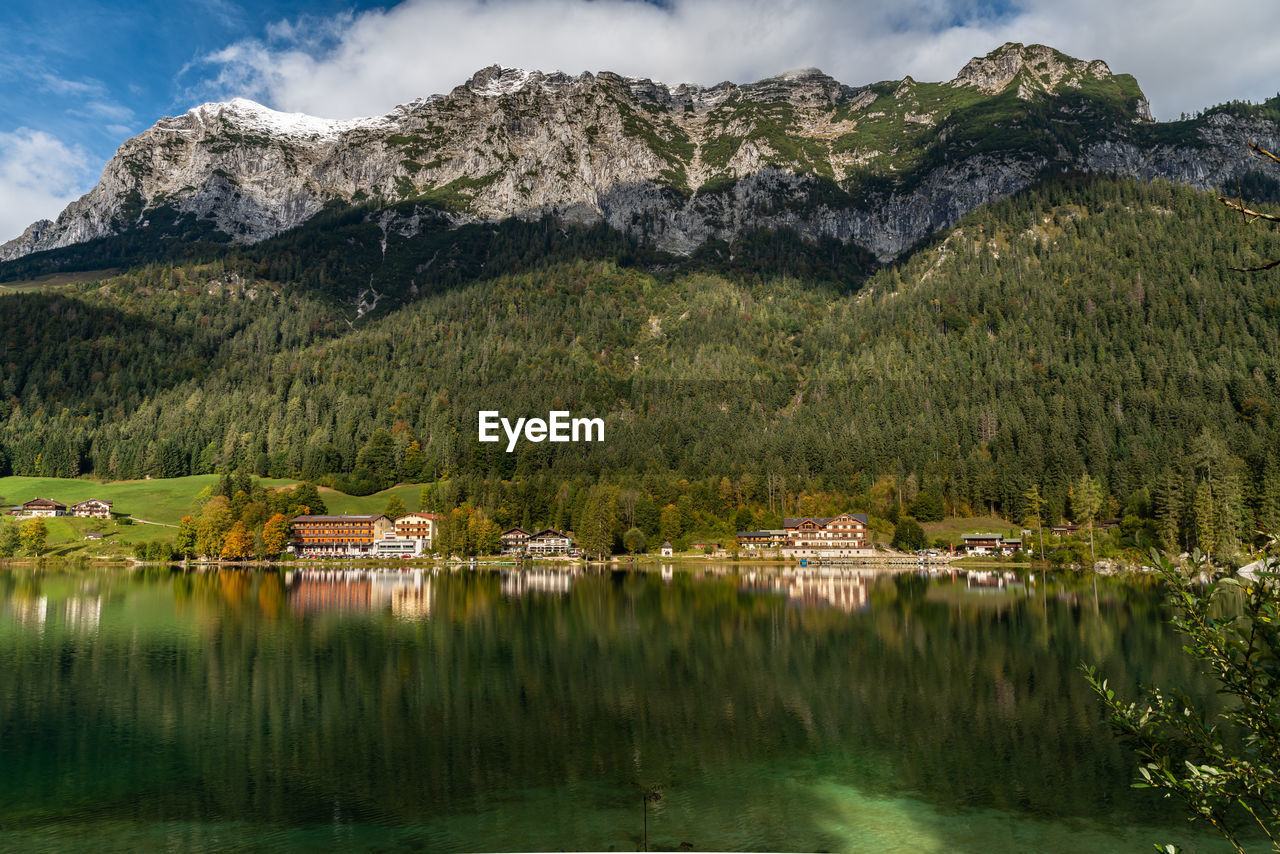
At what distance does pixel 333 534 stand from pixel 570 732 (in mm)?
137673

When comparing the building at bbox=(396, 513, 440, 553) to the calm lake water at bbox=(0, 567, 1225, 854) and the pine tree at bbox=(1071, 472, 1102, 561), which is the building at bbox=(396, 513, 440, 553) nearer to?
the calm lake water at bbox=(0, 567, 1225, 854)

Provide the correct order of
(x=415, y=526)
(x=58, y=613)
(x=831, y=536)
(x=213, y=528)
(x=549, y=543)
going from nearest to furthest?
1. (x=58, y=613)
2. (x=213, y=528)
3. (x=831, y=536)
4. (x=549, y=543)
5. (x=415, y=526)

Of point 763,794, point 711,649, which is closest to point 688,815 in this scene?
point 763,794

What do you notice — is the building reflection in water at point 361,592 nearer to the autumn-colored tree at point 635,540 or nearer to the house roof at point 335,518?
the house roof at point 335,518

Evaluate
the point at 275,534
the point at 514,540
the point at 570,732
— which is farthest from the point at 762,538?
the point at 570,732

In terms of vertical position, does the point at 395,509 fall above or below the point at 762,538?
A: above

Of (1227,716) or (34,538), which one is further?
(34,538)

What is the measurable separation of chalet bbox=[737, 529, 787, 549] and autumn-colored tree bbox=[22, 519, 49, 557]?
124 metres

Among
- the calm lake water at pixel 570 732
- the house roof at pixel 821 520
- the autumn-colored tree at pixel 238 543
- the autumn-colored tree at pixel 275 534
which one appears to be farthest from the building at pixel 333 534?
the calm lake water at pixel 570 732

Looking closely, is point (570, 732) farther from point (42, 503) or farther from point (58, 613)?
point (42, 503)

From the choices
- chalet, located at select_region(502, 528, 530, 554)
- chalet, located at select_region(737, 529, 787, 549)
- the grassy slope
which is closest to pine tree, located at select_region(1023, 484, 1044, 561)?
chalet, located at select_region(737, 529, 787, 549)

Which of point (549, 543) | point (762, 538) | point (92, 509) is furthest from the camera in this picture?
point (549, 543)

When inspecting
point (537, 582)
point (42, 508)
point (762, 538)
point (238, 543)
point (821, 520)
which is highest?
point (42, 508)

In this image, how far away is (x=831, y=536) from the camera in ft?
486
